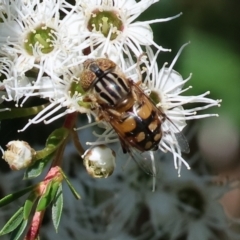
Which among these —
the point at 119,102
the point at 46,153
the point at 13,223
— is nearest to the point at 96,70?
the point at 119,102

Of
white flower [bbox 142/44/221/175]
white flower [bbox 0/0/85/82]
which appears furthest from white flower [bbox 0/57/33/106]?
white flower [bbox 142/44/221/175]

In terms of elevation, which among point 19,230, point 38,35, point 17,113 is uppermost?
point 38,35

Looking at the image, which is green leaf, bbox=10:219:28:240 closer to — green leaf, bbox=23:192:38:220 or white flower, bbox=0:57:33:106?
green leaf, bbox=23:192:38:220

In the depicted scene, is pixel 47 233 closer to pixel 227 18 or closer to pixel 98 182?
→ pixel 98 182

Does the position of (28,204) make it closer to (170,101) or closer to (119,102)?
(119,102)

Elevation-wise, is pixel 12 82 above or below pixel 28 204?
above

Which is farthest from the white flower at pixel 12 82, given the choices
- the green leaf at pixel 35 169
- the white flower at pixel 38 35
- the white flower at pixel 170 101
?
the white flower at pixel 170 101
